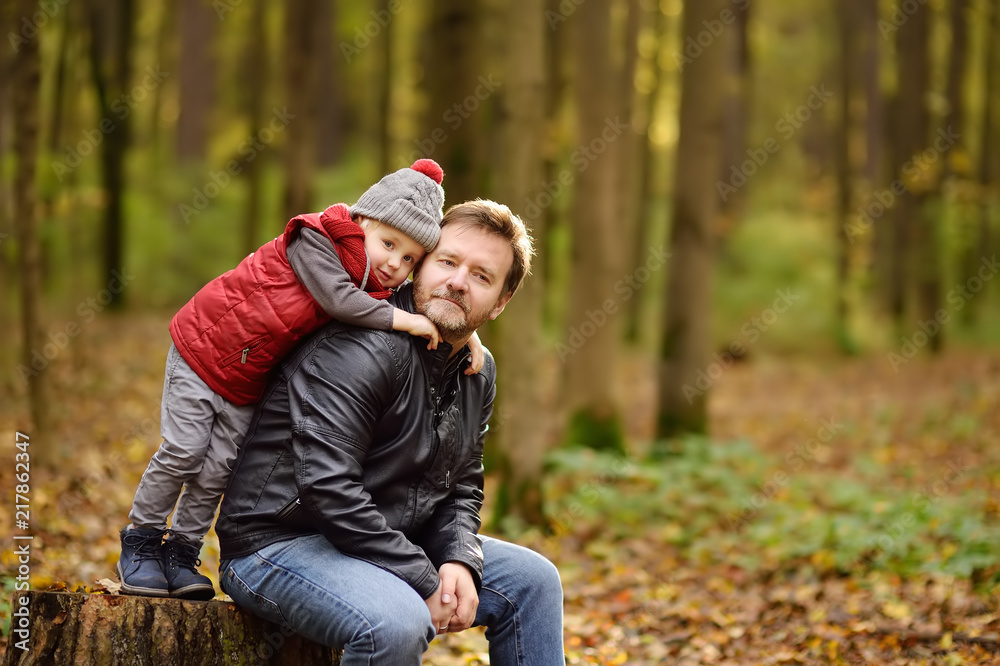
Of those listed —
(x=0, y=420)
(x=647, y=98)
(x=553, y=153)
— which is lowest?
(x=0, y=420)

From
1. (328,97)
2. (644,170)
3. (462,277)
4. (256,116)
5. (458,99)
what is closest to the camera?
(462,277)

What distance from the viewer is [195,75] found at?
21562 millimetres

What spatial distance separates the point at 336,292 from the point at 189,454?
778 mm

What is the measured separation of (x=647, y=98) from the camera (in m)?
18.2

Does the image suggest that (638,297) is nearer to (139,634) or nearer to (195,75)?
(195,75)

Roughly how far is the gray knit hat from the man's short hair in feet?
0.24

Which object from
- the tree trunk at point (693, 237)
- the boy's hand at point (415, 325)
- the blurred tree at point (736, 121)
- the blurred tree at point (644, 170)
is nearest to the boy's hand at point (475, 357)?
the boy's hand at point (415, 325)

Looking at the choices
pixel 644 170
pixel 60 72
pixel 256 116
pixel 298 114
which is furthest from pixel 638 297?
pixel 60 72

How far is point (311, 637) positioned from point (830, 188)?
92.3 ft

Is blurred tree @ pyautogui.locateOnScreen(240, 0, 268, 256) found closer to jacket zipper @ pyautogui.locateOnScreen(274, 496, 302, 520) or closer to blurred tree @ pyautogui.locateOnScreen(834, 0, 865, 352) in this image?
jacket zipper @ pyautogui.locateOnScreen(274, 496, 302, 520)

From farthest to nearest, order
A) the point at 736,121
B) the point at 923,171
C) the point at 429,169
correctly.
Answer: the point at 736,121
the point at 923,171
the point at 429,169

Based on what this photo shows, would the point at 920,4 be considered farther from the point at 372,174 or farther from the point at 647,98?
the point at 372,174

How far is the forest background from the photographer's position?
5672mm

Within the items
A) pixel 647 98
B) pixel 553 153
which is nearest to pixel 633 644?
pixel 553 153
